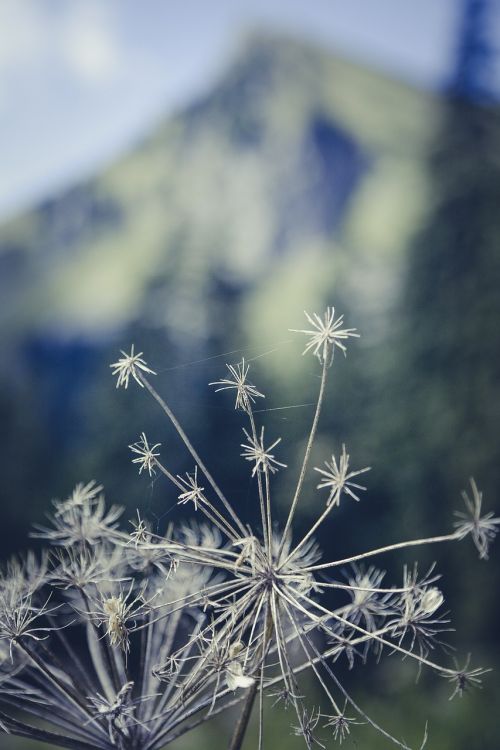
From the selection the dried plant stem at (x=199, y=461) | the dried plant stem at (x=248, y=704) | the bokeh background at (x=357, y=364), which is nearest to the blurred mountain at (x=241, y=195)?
the bokeh background at (x=357, y=364)

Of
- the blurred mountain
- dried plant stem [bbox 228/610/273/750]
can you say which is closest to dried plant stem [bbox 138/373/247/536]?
dried plant stem [bbox 228/610/273/750]

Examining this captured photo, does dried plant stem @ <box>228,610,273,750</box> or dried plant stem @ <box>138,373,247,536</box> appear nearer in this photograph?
dried plant stem @ <box>228,610,273,750</box>

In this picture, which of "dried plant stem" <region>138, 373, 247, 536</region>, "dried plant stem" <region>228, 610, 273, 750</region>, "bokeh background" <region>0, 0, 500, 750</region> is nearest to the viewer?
"dried plant stem" <region>228, 610, 273, 750</region>

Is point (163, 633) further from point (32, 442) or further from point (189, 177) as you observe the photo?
point (189, 177)

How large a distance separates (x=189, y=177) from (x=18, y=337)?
20484 mm

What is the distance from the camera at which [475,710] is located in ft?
54.6

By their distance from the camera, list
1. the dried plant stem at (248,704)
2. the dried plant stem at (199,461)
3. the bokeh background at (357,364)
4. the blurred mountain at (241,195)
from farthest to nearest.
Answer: the blurred mountain at (241,195), the bokeh background at (357,364), the dried plant stem at (199,461), the dried plant stem at (248,704)

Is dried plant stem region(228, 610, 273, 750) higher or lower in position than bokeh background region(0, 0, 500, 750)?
lower

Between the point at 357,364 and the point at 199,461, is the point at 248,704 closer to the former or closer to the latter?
the point at 199,461

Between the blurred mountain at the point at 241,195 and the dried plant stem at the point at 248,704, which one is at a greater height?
the blurred mountain at the point at 241,195

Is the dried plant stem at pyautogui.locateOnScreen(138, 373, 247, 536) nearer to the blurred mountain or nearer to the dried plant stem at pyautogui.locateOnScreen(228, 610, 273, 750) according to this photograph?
the dried plant stem at pyautogui.locateOnScreen(228, 610, 273, 750)

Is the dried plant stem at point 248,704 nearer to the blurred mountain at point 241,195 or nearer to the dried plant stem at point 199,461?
the dried plant stem at point 199,461

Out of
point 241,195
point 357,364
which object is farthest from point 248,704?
point 241,195

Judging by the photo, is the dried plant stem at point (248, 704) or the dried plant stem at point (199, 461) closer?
the dried plant stem at point (248, 704)
